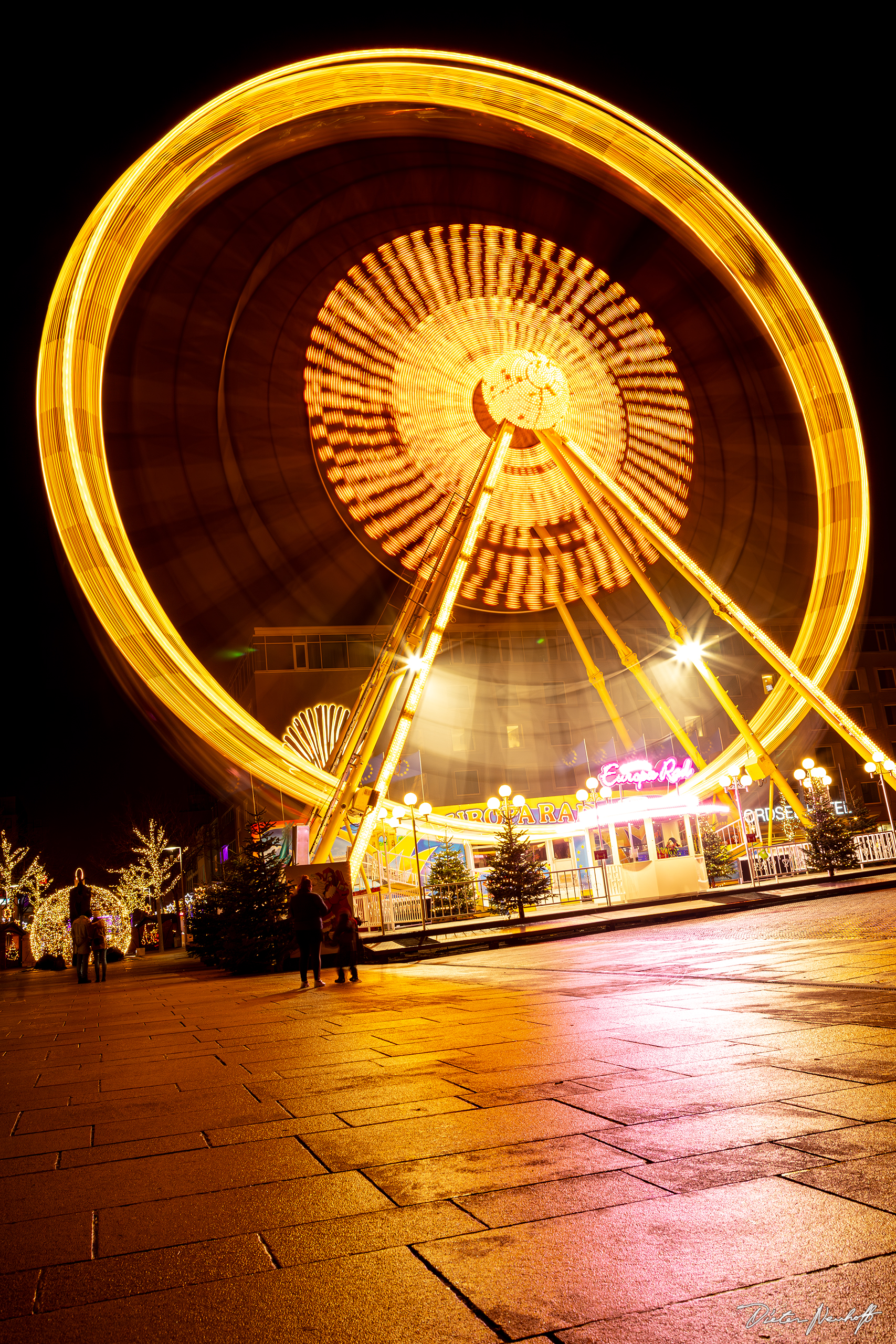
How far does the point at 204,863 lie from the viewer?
64062 millimetres

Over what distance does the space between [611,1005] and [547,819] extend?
31.1 meters

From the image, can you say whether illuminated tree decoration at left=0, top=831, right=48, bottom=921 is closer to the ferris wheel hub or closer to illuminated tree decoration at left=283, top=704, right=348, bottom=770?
illuminated tree decoration at left=283, top=704, right=348, bottom=770

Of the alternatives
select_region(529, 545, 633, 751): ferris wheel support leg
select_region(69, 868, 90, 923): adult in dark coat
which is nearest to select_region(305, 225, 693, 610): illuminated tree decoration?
select_region(529, 545, 633, 751): ferris wheel support leg

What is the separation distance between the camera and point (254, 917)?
14.9 m

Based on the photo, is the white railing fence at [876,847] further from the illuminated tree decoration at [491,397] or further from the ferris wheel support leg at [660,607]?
the illuminated tree decoration at [491,397]

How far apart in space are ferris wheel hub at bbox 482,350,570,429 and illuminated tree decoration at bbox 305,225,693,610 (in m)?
0.03

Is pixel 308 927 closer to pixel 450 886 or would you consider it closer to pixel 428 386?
pixel 428 386

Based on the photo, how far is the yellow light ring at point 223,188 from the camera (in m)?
14.8

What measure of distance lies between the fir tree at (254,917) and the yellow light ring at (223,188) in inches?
59.8

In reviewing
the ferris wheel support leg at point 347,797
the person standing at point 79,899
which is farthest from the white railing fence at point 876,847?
the person standing at point 79,899

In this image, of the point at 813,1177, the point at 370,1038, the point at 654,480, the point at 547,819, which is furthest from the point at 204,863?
the point at 813,1177

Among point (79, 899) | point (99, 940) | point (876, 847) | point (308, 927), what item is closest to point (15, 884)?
point (99, 940)

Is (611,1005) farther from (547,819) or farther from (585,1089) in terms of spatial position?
(547,819)

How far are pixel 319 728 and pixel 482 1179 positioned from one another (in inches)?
1432
